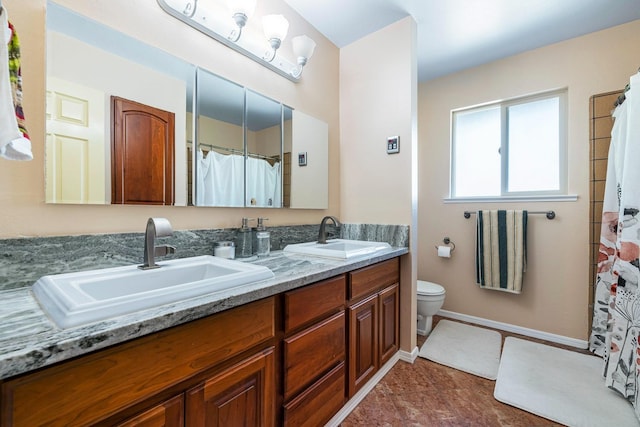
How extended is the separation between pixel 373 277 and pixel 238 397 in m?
0.91

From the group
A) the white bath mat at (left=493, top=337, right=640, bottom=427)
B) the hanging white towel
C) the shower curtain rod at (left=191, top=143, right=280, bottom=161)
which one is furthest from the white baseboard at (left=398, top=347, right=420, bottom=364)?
the hanging white towel

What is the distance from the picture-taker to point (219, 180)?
1401 mm

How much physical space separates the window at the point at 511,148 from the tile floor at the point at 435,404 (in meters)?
1.64

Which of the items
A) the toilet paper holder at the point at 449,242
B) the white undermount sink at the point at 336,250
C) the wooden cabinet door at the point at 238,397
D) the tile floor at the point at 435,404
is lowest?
the tile floor at the point at 435,404

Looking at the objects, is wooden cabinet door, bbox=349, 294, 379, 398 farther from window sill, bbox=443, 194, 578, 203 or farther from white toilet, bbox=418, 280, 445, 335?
window sill, bbox=443, 194, 578, 203

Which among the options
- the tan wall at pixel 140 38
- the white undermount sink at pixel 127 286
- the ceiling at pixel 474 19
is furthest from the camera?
the ceiling at pixel 474 19

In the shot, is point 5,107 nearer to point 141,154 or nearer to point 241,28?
point 141,154

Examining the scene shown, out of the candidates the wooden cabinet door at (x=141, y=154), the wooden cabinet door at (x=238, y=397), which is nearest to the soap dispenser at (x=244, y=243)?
the wooden cabinet door at (x=141, y=154)

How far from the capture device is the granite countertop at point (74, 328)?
465 millimetres

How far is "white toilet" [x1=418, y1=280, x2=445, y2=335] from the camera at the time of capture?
7.13 ft

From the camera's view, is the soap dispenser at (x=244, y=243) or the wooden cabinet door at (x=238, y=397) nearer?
the wooden cabinet door at (x=238, y=397)

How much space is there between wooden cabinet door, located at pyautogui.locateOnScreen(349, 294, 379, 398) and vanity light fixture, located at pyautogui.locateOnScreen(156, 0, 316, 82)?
1487 mm

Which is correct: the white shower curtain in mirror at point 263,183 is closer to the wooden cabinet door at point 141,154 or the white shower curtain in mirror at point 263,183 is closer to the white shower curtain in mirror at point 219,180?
the white shower curtain in mirror at point 219,180

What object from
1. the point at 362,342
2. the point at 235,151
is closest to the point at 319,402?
the point at 362,342
